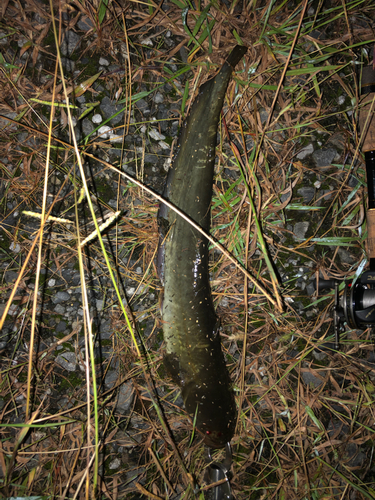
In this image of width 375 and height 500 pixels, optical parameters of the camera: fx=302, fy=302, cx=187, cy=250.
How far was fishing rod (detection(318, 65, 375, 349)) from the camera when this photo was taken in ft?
6.89

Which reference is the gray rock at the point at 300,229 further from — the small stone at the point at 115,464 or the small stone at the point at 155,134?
the small stone at the point at 115,464

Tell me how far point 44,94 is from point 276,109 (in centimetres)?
188

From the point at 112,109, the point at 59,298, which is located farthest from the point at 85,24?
the point at 59,298

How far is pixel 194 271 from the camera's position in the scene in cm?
220

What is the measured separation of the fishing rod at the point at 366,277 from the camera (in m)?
2.10

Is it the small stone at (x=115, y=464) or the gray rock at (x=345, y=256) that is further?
the gray rock at (x=345, y=256)

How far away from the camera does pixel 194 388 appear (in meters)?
2.19

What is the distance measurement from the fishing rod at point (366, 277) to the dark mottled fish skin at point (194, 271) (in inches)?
37.3

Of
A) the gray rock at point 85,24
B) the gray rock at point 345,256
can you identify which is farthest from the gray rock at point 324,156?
the gray rock at point 85,24

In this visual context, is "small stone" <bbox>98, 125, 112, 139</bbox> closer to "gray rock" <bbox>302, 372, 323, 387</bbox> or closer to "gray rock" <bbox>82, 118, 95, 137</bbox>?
"gray rock" <bbox>82, 118, 95, 137</bbox>

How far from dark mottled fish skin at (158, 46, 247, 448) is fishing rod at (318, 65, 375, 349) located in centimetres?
95

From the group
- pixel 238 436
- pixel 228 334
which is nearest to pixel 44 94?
pixel 228 334

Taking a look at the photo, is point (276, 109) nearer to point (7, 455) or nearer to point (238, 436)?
point (238, 436)

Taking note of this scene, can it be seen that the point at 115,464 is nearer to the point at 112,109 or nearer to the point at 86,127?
the point at 86,127
